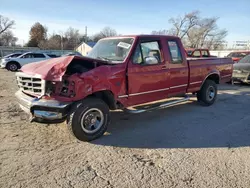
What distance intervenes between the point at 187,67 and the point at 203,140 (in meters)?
2.36

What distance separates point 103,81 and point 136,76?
866 millimetres

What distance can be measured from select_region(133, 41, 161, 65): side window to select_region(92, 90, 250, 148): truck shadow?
1.48 metres

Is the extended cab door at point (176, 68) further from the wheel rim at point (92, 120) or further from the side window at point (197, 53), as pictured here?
the side window at point (197, 53)

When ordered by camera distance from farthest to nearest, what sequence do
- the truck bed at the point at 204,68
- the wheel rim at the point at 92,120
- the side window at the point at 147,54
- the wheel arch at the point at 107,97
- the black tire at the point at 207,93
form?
the black tire at the point at 207,93 < the truck bed at the point at 204,68 < the side window at the point at 147,54 < the wheel arch at the point at 107,97 < the wheel rim at the point at 92,120

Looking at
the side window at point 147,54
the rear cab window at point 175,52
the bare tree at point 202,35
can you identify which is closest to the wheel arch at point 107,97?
the side window at point 147,54

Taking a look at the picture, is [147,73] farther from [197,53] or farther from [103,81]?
[197,53]

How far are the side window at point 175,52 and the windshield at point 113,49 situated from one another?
125 cm

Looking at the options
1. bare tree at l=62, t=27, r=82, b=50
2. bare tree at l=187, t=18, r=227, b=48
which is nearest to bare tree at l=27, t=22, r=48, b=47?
bare tree at l=62, t=27, r=82, b=50

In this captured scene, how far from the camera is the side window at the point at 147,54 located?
4652mm

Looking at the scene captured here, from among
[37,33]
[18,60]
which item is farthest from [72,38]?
[18,60]

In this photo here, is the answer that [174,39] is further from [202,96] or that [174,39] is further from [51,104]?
[51,104]

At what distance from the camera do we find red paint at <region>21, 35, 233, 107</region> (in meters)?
3.71

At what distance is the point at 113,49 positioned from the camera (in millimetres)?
4973

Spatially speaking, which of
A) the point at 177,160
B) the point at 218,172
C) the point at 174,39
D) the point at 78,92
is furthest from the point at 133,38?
the point at 218,172
